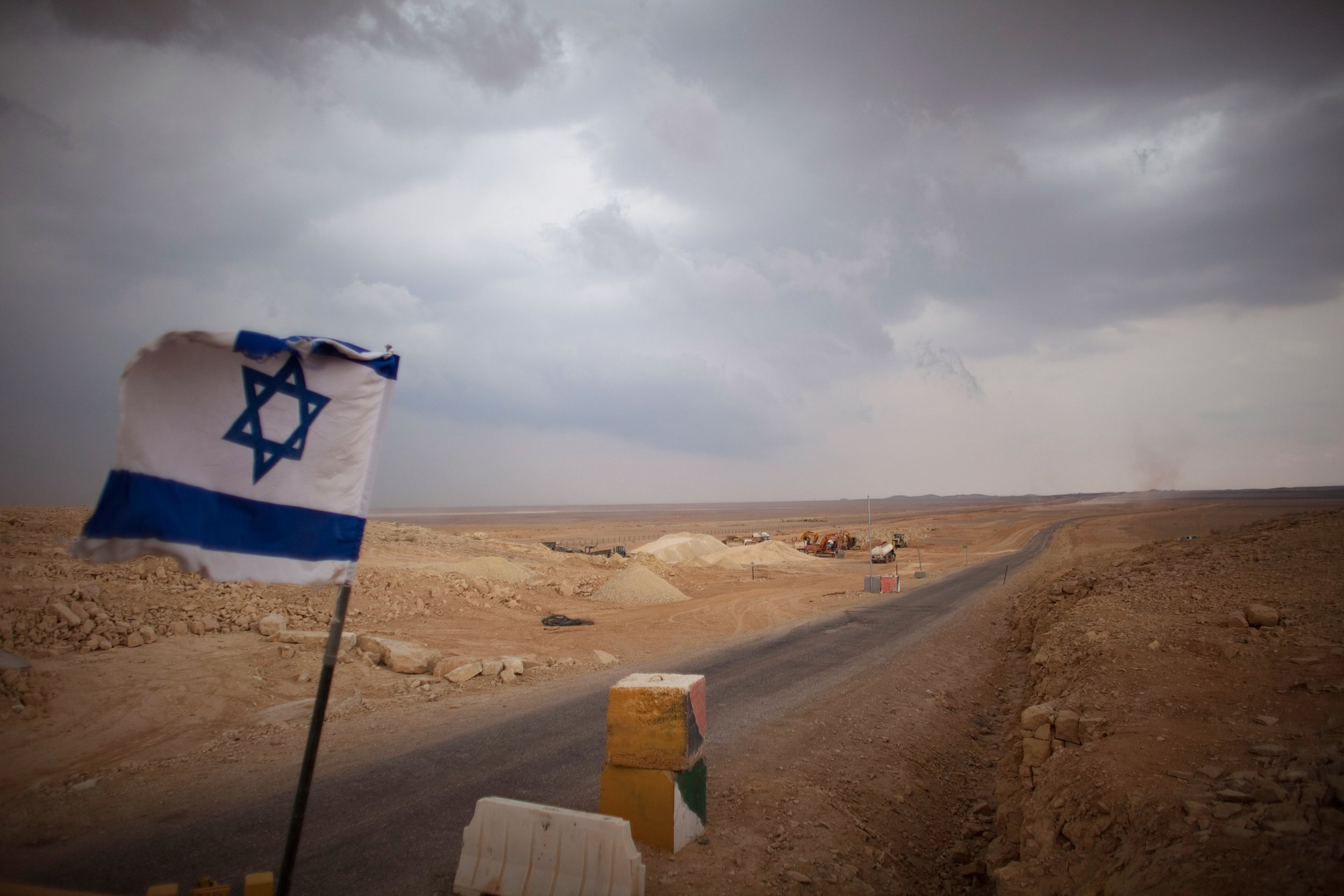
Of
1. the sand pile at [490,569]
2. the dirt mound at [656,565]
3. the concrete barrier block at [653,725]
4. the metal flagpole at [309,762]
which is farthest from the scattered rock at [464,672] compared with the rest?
the dirt mound at [656,565]

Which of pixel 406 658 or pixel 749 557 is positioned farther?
pixel 749 557

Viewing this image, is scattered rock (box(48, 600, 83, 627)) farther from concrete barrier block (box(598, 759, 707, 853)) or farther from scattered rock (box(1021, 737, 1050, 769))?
scattered rock (box(1021, 737, 1050, 769))

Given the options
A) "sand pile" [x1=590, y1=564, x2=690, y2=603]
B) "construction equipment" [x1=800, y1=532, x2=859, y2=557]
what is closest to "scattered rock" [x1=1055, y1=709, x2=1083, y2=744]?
"sand pile" [x1=590, y1=564, x2=690, y2=603]

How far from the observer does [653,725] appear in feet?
17.5

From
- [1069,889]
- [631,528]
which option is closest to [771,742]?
[1069,889]

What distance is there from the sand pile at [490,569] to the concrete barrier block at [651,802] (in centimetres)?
1934

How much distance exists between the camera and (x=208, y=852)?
5625 mm

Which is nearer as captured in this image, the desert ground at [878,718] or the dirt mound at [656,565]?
the desert ground at [878,718]

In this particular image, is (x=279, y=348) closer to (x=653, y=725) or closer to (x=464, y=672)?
(x=653, y=725)

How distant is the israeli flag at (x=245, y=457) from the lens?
339 cm

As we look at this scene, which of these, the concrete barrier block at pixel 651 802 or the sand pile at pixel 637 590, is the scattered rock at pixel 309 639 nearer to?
the concrete barrier block at pixel 651 802

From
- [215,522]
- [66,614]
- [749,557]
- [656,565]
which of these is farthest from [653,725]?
[749,557]

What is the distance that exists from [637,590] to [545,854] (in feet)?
68.7

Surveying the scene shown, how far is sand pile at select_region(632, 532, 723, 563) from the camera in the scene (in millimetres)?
40938
